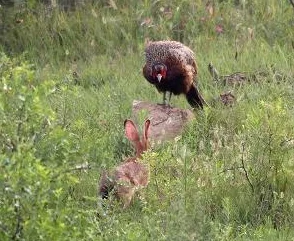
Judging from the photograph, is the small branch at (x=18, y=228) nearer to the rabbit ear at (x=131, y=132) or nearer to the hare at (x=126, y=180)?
the hare at (x=126, y=180)

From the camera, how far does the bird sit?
870cm

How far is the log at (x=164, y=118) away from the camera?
7.79 m

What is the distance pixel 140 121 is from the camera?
7.84 meters

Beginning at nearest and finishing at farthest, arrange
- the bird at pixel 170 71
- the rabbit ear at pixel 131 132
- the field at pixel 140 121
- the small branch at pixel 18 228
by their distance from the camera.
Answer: the small branch at pixel 18 228
the field at pixel 140 121
the rabbit ear at pixel 131 132
the bird at pixel 170 71

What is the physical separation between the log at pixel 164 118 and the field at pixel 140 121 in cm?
12

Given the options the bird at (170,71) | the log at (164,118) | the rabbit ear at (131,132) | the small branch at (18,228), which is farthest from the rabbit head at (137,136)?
the small branch at (18,228)

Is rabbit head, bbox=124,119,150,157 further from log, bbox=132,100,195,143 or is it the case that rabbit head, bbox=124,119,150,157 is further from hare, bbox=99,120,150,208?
log, bbox=132,100,195,143

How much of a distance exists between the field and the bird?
0.65ft

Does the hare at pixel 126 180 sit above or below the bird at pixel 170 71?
above

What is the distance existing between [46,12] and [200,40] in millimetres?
1932

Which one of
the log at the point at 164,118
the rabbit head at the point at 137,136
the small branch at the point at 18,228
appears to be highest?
the small branch at the point at 18,228

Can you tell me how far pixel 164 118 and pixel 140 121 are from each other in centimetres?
27

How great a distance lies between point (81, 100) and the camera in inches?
350

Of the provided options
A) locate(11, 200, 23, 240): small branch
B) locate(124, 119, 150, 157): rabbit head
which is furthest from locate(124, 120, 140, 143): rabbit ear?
locate(11, 200, 23, 240): small branch
